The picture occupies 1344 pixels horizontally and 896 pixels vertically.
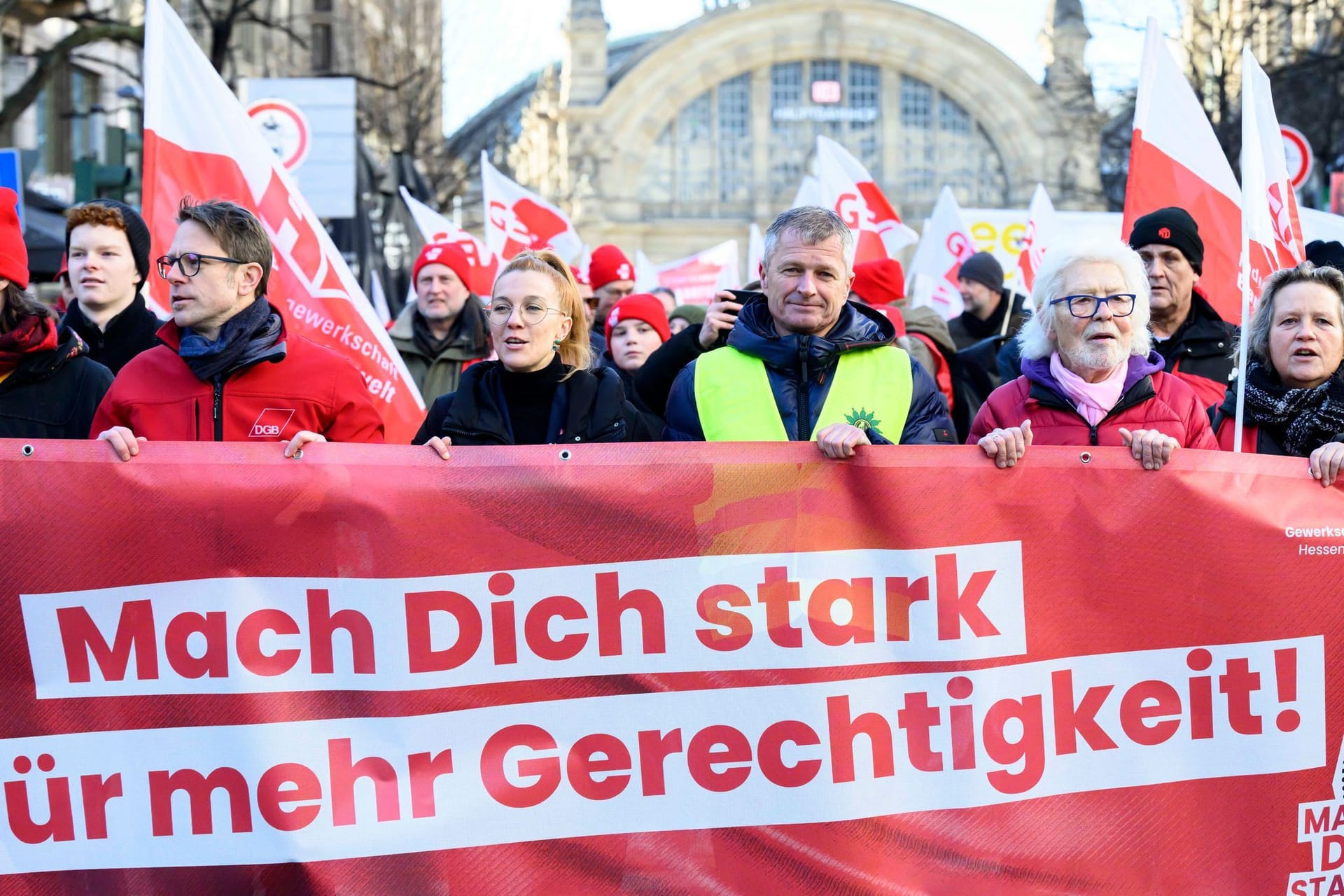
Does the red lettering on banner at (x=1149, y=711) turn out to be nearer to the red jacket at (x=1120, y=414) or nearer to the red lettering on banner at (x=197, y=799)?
the red jacket at (x=1120, y=414)

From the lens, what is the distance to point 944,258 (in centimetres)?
1269

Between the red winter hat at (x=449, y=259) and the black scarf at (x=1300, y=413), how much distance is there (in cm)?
363

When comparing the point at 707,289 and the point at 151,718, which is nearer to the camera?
the point at 151,718

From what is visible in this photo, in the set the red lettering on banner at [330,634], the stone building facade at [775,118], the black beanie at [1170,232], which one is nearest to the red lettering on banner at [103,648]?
the red lettering on banner at [330,634]

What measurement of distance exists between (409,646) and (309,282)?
2407mm

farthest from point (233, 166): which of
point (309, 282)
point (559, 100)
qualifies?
point (559, 100)

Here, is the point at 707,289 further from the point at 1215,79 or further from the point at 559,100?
the point at 559,100

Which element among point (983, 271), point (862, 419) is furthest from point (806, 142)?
point (862, 419)

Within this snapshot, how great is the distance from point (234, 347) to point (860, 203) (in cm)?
739

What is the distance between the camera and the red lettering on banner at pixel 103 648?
3643mm

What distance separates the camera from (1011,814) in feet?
12.2

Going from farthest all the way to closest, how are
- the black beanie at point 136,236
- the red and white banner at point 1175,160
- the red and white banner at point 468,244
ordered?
1. the red and white banner at point 468,244
2. the red and white banner at point 1175,160
3. the black beanie at point 136,236

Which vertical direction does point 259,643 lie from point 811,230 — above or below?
below

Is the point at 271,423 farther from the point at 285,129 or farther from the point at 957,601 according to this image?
the point at 285,129
